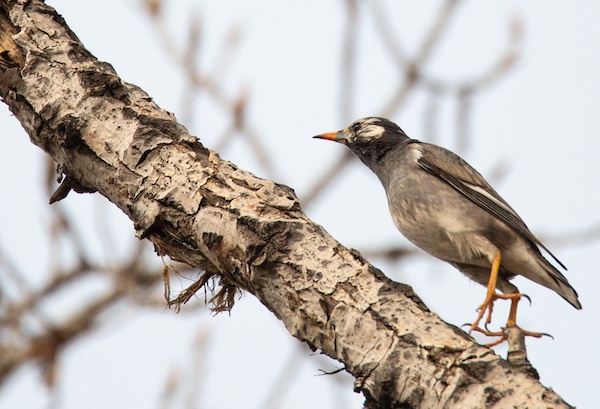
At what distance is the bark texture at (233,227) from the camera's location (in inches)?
102

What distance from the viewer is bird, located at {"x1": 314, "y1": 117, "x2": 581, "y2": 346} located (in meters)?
4.62

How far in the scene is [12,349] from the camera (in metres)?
6.75

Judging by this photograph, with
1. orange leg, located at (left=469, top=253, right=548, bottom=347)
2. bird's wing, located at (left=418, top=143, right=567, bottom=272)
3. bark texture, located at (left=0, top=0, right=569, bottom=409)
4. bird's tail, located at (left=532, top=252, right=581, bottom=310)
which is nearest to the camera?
bark texture, located at (left=0, top=0, right=569, bottom=409)

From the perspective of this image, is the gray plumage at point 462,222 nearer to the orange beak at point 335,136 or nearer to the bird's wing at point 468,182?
the bird's wing at point 468,182

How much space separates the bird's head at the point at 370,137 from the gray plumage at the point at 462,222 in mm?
457

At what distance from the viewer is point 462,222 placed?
468 centimetres

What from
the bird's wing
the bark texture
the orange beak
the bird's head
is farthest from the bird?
the bark texture

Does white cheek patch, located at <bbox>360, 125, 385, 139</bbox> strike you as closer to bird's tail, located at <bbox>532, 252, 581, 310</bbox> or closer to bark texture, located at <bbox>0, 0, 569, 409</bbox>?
bird's tail, located at <bbox>532, 252, 581, 310</bbox>

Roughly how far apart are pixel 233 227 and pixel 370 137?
2892mm

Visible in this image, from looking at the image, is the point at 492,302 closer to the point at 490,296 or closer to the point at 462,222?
the point at 490,296

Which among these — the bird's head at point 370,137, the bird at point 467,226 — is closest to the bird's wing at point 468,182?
the bird at point 467,226

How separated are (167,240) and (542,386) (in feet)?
5.21

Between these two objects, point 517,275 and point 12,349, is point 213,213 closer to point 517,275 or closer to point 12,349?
point 517,275

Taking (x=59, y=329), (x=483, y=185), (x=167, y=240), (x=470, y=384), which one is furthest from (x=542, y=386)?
(x=59, y=329)
